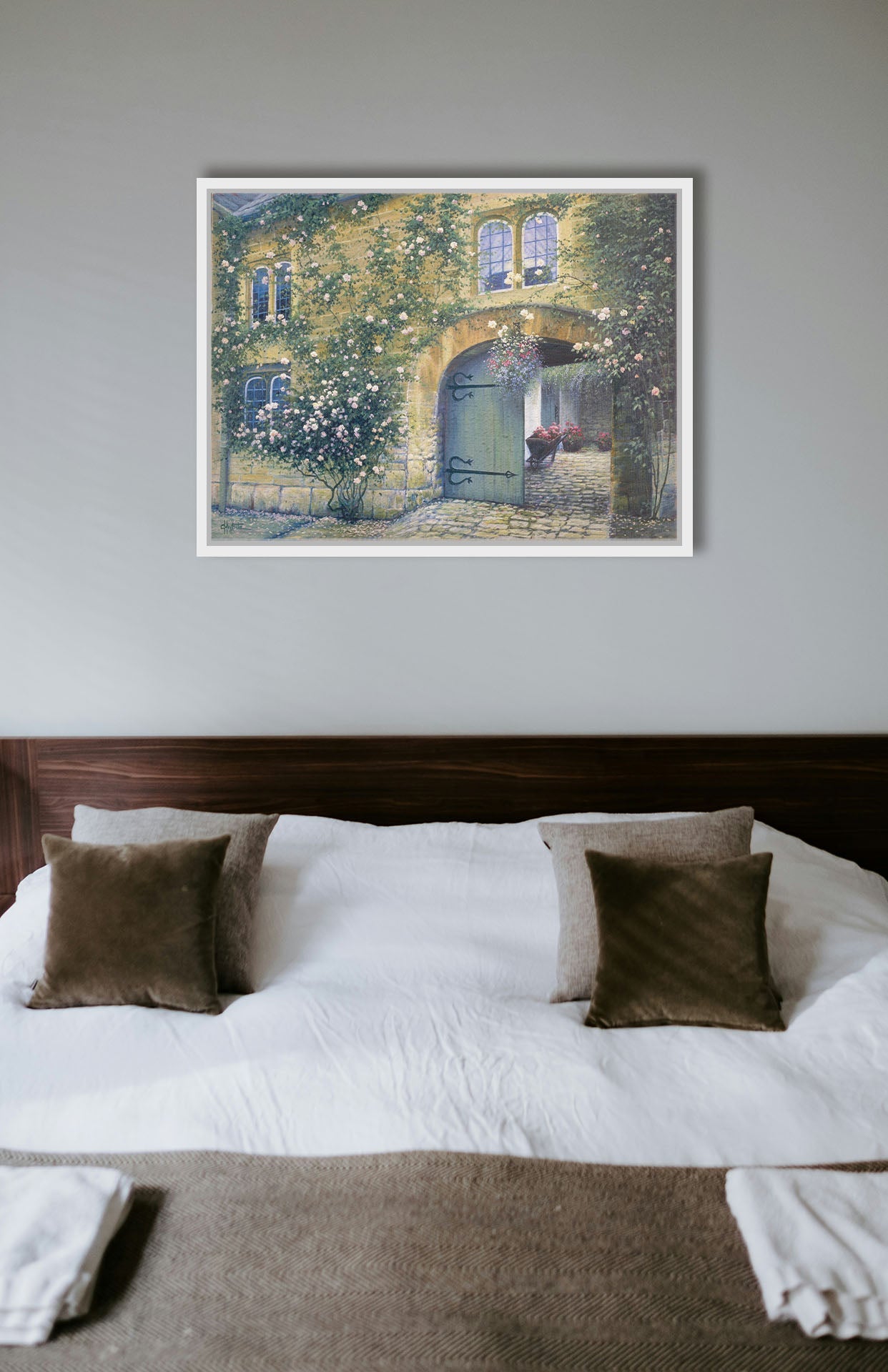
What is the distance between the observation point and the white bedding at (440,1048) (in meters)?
1.42

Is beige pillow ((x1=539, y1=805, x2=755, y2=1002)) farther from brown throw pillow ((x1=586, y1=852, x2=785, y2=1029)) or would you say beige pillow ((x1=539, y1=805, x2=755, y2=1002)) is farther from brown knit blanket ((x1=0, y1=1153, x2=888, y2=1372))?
brown knit blanket ((x1=0, y1=1153, x2=888, y2=1372))

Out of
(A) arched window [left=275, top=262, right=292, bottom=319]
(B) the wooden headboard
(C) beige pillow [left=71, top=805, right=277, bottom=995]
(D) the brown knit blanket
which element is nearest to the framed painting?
(A) arched window [left=275, top=262, right=292, bottom=319]

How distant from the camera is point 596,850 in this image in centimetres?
193

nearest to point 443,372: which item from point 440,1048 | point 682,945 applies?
point 682,945

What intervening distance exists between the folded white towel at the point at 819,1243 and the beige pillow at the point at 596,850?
0.60 meters

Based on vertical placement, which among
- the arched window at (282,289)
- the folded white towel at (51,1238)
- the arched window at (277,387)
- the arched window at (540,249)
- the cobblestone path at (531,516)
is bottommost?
the folded white towel at (51,1238)

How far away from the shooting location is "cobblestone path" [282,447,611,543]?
2.42 metres

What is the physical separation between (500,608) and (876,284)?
1304 millimetres

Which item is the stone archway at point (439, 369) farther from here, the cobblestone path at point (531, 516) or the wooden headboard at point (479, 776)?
the wooden headboard at point (479, 776)

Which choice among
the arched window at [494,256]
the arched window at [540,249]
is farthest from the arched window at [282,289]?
the arched window at [540,249]

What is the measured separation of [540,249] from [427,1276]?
7.46 feet

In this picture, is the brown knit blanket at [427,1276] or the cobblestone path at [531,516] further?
the cobblestone path at [531,516]

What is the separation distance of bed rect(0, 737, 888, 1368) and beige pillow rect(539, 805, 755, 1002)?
0.26 feet

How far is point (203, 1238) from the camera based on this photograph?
1.17 meters
